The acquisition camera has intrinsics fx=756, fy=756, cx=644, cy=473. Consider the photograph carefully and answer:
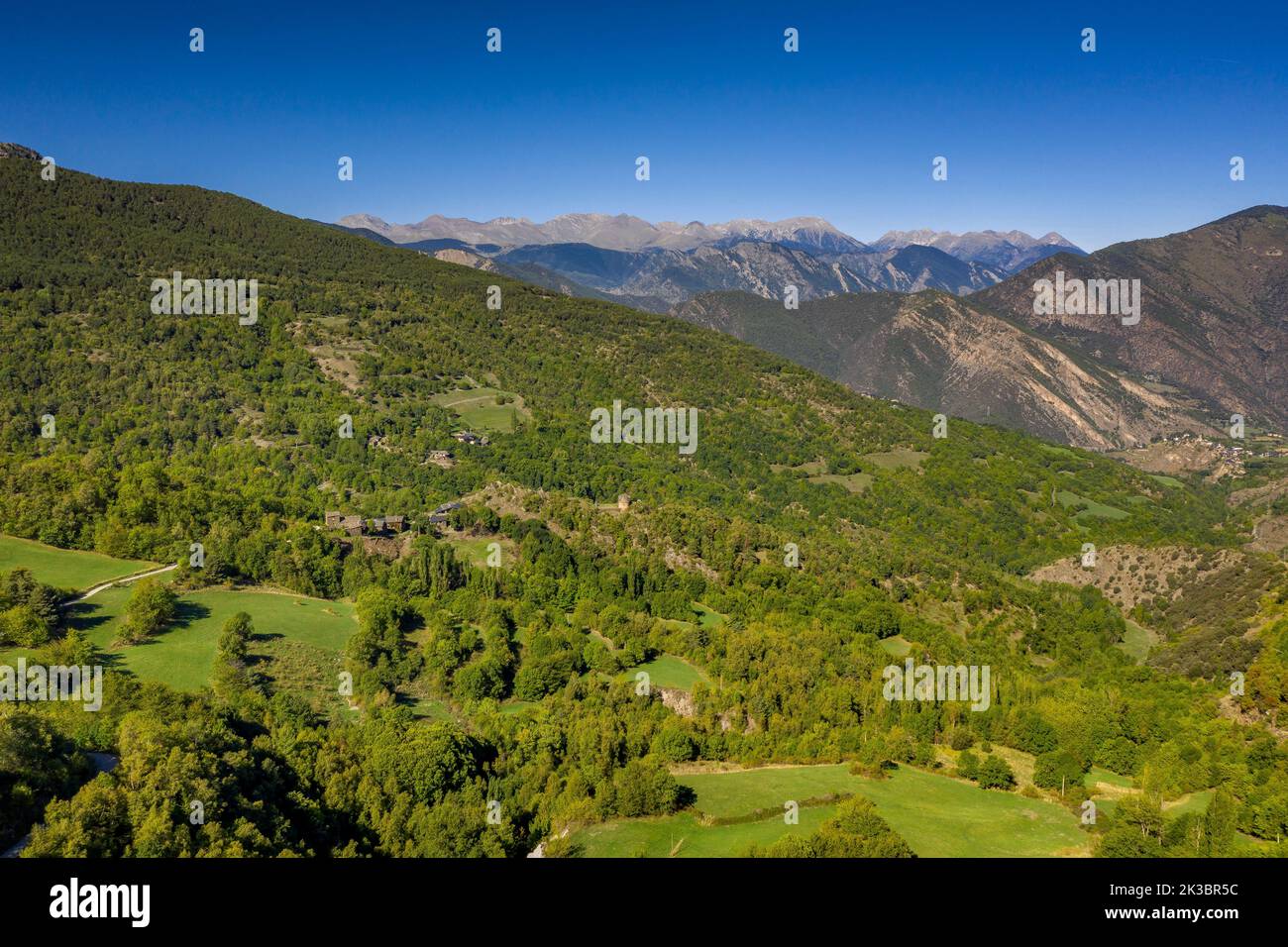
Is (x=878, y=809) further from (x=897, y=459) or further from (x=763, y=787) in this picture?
(x=897, y=459)

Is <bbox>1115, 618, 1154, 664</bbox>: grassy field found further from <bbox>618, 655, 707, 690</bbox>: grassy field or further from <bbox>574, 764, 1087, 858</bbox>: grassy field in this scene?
<bbox>618, 655, 707, 690</bbox>: grassy field

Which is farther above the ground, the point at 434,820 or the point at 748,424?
the point at 748,424

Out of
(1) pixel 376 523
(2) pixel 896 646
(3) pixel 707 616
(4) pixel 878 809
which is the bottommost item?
(4) pixel 878 809

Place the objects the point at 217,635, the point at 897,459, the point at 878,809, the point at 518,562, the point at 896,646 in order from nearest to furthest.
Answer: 1. the point at 878,809
2. the point at 217,635
3. the point at 896,646
4. the point at 518,562
5. the point at 897,459

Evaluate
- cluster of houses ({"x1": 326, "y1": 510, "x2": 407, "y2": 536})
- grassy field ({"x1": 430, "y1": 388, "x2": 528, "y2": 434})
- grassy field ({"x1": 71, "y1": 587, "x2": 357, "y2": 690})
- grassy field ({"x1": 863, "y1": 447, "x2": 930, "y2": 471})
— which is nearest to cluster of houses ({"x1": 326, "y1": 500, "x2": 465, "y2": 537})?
cluster of houses ({"x1": 326, "y1": 510, "x2": 407, "y2": 536})

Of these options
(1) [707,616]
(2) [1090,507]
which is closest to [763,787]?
(1) [707,616]
